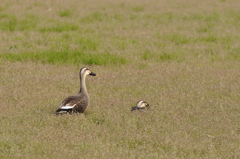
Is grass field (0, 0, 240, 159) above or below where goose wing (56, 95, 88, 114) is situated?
below

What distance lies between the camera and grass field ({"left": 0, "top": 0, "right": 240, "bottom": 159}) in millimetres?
5938

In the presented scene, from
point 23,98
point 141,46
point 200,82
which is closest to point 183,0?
point 141,46

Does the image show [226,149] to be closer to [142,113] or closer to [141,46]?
[142,113]

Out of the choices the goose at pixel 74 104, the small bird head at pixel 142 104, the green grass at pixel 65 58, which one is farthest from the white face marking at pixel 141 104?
the green grass at pixel 65 58

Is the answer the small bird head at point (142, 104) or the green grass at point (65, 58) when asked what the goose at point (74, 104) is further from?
the green grass at point (65, 58)

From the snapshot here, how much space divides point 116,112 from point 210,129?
5.47 feet

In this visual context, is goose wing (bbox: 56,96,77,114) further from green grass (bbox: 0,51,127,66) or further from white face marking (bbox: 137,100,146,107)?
green grass (bbox: 0,51,127,66)

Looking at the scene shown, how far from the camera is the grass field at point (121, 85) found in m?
5.94

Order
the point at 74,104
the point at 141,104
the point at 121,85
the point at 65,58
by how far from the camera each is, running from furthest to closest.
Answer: the point at 65,58
the point at 121,85
the point at 141,104
the point at 74,104

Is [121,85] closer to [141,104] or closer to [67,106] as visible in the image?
[141,104]

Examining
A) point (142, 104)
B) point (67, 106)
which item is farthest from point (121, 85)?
point (67, 106)

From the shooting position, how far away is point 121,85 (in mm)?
9570

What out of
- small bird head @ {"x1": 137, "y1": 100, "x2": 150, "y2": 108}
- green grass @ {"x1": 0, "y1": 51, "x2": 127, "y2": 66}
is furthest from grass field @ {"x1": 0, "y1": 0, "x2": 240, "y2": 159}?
small bird head @ {"x1": 137, "y1": 100, "x2": 150, "y2": 108}

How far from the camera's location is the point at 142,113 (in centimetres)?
739
